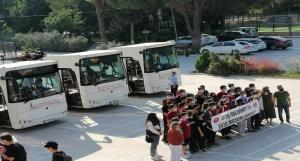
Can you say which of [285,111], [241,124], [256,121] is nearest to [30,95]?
[241,124]

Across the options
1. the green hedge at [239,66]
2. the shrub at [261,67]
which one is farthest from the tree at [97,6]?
the shrub at [261,67]

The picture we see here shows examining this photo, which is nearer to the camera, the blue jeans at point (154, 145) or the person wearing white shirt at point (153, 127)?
the person wearing white shirt at point (153, 127)

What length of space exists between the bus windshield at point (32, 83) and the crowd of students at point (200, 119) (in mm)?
5136

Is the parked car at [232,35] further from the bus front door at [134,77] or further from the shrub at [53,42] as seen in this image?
the bus front door at [134,77]

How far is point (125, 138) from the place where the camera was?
701 inches

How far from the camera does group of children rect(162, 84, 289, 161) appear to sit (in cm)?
1356

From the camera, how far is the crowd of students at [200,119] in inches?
549

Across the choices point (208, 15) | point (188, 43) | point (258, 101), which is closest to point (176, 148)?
point (258, 101)

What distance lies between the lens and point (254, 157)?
572 inches

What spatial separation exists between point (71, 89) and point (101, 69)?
1.78 meters

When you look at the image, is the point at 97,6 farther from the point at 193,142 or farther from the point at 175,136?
the point at 175,136

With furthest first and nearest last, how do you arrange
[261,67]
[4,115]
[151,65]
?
1. [261,67]
2. [151,65]
3. [4,115]

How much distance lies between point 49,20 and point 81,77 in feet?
146

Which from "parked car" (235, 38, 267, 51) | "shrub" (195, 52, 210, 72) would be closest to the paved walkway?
"shrub" (195, 52, 210, 72)
